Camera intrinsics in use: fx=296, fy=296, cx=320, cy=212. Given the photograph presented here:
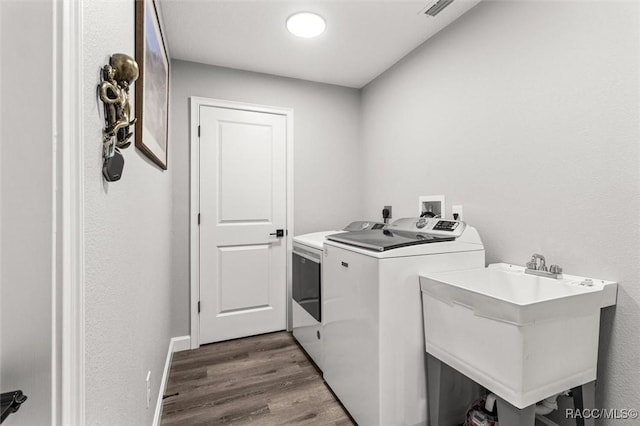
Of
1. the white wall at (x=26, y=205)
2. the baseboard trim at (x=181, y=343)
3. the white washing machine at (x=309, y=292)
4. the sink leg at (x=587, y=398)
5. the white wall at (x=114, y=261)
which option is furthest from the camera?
the baseboard trim at (x=181, y=343)

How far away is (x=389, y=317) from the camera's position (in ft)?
4.69

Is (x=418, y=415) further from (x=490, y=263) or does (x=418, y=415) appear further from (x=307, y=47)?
(x=307, y=47)

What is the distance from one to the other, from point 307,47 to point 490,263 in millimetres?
2046

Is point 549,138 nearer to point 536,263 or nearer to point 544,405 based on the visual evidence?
point 536,263

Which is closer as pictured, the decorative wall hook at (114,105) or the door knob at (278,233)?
the decorative wall hook at (114,105)

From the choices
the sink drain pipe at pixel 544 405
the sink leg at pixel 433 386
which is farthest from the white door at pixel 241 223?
the sink drain pipe at pixel 544 405

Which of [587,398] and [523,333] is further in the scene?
[587,398]

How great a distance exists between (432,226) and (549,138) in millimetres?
733

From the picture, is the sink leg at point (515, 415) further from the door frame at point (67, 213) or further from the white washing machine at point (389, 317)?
the door frame at point (67, 213)

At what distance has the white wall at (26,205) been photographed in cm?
47

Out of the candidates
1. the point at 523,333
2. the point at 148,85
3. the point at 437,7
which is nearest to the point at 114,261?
the point at 148,85

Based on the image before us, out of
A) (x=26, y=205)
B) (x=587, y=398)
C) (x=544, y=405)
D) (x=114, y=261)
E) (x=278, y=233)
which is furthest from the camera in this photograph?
(x=278, y=233)

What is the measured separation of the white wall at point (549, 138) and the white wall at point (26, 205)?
187 cm

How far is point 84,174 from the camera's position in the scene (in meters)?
0.62
